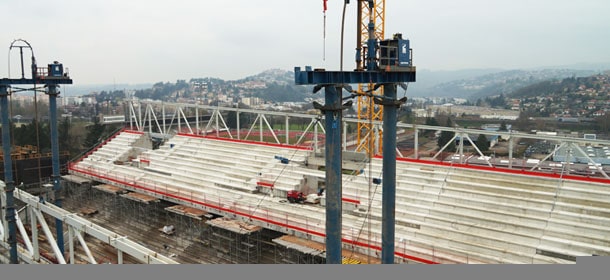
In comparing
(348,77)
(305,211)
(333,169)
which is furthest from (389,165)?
(305,211)

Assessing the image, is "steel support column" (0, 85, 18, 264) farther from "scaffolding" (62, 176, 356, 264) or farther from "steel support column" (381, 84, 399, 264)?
"steel support column" (381, 84, 399, 264)

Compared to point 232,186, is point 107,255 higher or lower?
lower

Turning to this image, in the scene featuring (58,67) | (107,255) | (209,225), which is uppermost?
(58,67)

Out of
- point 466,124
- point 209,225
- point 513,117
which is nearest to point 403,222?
point 209,225

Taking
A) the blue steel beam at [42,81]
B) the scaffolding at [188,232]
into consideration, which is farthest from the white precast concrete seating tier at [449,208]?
the blue steel beam at [42,81]

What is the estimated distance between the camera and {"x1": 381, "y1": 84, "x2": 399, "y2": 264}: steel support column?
11.7 meters

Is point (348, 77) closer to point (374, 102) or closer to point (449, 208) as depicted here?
point (374, 102)

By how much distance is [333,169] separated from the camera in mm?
10172

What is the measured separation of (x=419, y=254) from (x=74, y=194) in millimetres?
26485

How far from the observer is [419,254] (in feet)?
52.8

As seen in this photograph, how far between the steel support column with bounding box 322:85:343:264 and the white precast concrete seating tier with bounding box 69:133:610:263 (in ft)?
11.9

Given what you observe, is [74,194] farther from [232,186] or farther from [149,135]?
[232,186]

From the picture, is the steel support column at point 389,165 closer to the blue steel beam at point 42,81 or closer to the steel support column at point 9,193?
the blue steel beam at point 42,81

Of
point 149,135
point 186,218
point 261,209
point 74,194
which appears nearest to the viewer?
point 261,209
